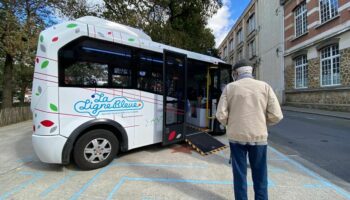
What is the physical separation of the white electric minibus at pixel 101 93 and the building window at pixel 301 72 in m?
17.4

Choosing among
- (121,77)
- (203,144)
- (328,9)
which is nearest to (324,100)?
(328,9)

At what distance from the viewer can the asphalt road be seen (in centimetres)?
441

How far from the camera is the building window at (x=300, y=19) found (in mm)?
19312

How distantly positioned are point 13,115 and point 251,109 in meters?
12.3

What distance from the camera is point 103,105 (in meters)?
4.44

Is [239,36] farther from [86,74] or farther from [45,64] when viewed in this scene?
[45,64]

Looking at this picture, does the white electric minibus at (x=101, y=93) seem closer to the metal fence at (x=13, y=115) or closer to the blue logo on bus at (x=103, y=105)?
the blue logo on bus at (x=103, y=105)

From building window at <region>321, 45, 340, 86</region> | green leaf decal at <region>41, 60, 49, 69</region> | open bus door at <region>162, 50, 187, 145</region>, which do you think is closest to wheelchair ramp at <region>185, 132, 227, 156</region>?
open bus door at <region>162, 50, 187, 145</region>

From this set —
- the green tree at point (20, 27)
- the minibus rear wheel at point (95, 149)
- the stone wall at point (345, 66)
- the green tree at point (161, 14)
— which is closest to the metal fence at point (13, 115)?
the green tree at point (20, 27)

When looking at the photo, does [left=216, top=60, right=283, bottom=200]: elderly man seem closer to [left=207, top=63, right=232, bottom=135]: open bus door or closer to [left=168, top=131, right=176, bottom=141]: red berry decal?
[left=168, top=131, right=176, bottom=141]: red berry decal

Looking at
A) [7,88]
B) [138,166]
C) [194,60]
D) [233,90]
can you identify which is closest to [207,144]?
[138,166]

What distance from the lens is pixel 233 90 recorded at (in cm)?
269

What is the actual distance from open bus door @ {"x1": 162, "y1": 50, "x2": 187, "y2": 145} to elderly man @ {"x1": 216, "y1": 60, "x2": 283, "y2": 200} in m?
2.82

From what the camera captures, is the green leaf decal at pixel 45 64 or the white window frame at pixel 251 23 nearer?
the green leaf decal at pixel 45 64
